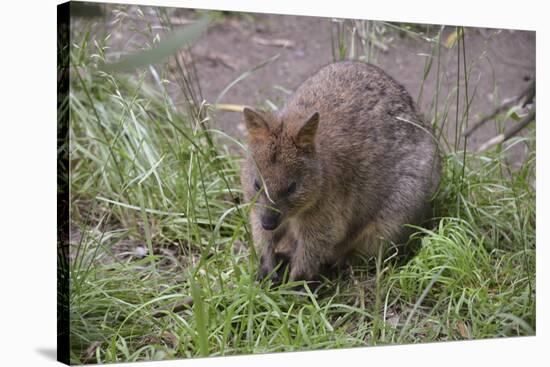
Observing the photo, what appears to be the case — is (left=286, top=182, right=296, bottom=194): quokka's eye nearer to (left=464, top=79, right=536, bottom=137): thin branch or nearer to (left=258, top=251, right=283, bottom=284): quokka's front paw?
(left=258, top=251, right=283, bottom=284): quokka's front paw

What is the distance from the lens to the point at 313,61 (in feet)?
21.0

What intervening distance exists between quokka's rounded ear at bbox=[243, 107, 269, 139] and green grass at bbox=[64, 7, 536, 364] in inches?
17.8

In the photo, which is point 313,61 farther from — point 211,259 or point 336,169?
point 211,259

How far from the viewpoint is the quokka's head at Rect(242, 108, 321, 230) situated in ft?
15.4

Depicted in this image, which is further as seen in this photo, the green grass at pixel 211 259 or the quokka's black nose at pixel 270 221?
the quokka's black nose at pixel 270 221

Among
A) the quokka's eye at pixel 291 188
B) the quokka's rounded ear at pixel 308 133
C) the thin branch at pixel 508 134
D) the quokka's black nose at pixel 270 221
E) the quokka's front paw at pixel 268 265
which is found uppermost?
the quokka's rounded ear at pixel 308 133

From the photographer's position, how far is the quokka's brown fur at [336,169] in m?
4.77

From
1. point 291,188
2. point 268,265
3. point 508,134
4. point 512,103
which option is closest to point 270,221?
point 291,188

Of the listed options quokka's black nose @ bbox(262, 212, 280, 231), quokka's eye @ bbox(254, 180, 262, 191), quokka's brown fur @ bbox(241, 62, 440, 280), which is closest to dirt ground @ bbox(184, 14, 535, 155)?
quokka's brown fur @ bbox(241, 62, 440, 280)

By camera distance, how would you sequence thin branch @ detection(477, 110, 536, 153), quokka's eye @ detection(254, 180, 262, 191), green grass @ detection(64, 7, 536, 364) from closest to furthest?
1. green grass @ detection(64, 7, 536, 364)
2. quokka's eye @ detection(254, 180, 262, 191)
3. thin branch @ detection(477, 110, 536, 153)

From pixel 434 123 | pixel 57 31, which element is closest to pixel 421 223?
pixel 434 123

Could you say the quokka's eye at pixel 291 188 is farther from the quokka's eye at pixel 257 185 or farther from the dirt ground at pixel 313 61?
the dirt ground at pixel 313 61

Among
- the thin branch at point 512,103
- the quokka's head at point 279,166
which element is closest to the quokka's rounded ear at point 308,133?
the quokka's head at point 279,166

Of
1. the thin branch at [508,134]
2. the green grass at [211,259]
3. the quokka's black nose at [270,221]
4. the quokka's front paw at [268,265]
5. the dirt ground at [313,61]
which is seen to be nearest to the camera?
the green grass at [211,259]
